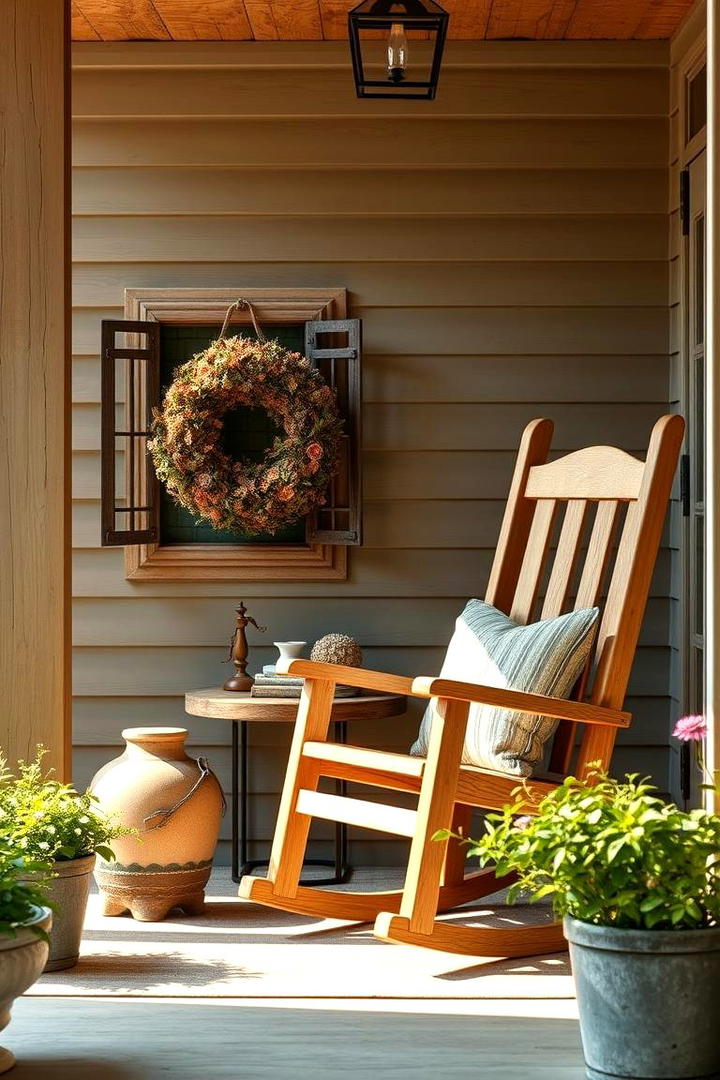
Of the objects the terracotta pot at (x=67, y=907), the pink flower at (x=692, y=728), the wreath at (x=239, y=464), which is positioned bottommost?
the terracotta pot at (x=67, y=907)

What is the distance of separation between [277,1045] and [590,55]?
2975 millimetres

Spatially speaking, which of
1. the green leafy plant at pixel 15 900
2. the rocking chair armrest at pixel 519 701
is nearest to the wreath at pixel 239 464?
the rocking chair armrest at pixel 519 701

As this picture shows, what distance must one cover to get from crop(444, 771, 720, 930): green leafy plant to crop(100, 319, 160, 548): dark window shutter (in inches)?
79.8

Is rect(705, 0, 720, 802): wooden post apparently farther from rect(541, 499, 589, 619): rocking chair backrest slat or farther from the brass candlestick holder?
the brass candlestick holder

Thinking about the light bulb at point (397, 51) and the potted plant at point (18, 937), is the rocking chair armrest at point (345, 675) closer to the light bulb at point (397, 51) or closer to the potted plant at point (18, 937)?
the potted plant at point (18, 937)

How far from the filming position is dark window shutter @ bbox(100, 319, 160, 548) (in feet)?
12.5

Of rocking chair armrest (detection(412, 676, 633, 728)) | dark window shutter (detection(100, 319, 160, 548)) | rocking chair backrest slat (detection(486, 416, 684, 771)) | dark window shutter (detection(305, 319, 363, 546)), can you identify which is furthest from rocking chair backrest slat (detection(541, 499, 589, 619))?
dark window shutter (detection(100, 319, 160, 548))

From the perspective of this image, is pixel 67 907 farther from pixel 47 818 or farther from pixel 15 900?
pixel 15 900

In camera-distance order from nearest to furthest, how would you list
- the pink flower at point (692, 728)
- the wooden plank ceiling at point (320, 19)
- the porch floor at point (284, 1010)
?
the porch floor at point (284, 1010), the pink flower at point (692, 728), the wooden plank ceiling at point (320, 19)

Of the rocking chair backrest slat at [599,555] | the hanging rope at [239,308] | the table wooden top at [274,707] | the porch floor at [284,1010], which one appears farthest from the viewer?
the hanging rope at [239,308]

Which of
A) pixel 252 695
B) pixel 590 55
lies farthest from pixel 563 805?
pixel 590 55

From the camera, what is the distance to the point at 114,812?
3.12m

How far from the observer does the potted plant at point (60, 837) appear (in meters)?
2.64

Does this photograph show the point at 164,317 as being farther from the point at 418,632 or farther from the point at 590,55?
the point at 590,55
